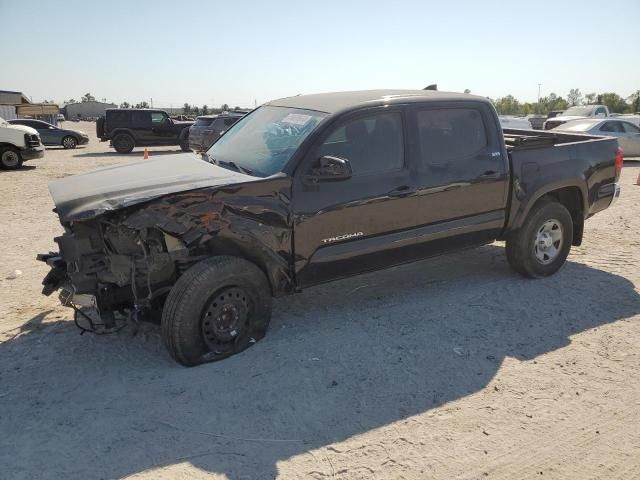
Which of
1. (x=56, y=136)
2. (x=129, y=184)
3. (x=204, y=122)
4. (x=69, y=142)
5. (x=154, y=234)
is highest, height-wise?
(x=204, y=122)

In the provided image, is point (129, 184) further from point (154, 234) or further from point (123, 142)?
point (123, 142)

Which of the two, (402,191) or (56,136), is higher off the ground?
(56,136)

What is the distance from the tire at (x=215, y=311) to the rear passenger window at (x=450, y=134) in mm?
1958

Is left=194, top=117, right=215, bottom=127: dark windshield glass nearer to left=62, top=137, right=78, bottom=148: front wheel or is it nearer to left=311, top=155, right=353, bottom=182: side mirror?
left=62, top=137, right=78, bottom=148: front wheel

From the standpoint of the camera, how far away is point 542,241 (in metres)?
5.73

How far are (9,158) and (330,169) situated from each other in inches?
567

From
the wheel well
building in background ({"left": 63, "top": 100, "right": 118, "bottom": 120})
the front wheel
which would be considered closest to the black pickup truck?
the wheel well

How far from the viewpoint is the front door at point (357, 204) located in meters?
4.19

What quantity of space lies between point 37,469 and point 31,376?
1129 millimetres

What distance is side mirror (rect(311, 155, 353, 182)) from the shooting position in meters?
4.04

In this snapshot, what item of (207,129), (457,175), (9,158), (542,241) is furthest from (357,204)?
(207,129)

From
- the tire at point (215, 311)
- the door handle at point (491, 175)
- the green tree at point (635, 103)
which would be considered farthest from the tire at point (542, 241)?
the green tree at point (635, 103)

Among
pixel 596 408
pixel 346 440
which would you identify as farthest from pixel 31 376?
pixel 596 408

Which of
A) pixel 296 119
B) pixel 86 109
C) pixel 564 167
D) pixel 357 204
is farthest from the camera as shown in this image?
pixel 86 109
